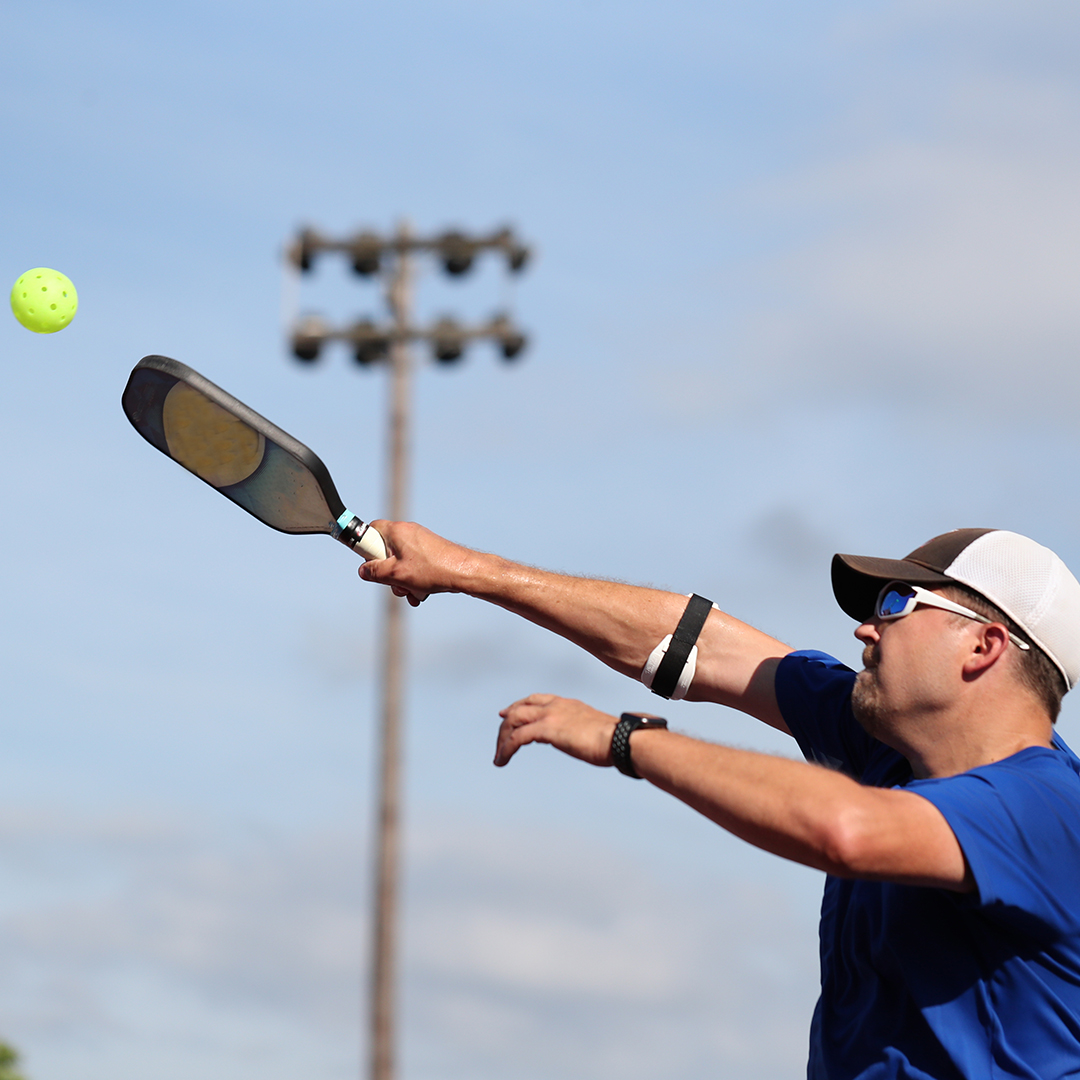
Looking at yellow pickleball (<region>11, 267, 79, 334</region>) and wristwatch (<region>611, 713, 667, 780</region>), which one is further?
yellow pickleball (<region>11, 267, 79, 334</region>)

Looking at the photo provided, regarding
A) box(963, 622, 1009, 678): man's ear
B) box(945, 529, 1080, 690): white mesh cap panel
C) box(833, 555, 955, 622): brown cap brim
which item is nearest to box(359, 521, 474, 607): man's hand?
box(833, 555, 955, 622): brown cap brim

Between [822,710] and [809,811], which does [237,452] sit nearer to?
[822,710]

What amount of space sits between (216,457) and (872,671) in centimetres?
278

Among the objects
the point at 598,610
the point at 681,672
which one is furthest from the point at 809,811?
the point at 598,610

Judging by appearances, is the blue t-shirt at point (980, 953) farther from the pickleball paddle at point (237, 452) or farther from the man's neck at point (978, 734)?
the pickleball paddle at point (237, 452)

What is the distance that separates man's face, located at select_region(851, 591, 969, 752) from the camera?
15.8 feet

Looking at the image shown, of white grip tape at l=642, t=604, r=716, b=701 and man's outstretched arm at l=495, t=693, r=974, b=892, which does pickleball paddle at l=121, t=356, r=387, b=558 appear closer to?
white grip tape at l=642, t=604, r=716, b=701

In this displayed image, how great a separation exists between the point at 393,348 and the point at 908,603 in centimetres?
1513

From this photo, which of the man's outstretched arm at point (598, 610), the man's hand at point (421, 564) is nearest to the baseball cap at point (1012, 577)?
the man's outstretched arm at point (598, 610)

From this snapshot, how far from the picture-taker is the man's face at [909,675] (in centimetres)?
481

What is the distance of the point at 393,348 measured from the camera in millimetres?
19672

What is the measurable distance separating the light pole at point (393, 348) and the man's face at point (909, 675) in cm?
1361

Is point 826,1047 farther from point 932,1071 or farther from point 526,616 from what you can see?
point 526,616

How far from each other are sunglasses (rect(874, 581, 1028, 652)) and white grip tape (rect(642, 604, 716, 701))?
1182 millimetres
